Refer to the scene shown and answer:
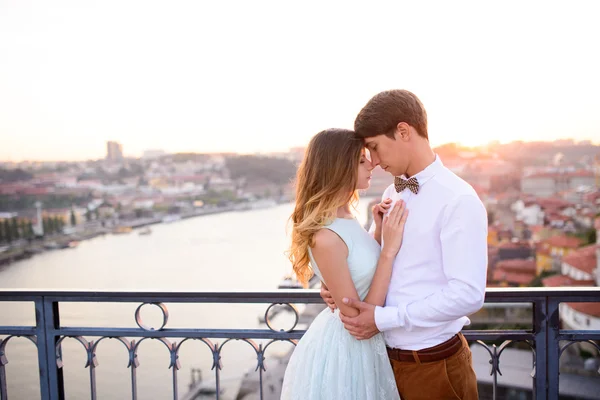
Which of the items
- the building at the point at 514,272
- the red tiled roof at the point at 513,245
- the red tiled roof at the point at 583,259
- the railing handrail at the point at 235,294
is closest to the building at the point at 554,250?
the building at the point at 514,272

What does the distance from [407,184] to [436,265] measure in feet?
0.82

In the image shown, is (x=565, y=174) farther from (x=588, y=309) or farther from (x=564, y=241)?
(x=588, y=309)

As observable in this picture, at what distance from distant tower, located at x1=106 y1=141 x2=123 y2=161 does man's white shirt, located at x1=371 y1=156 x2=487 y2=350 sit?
134 ft

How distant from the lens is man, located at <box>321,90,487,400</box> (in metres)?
1.23

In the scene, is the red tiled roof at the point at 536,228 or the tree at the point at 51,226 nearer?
the tree at the point at 51,226

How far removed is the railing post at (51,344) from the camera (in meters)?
1.98

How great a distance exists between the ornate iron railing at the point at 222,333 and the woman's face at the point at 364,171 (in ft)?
1.73

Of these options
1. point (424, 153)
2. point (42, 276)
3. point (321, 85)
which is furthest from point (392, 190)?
point (321, 85)

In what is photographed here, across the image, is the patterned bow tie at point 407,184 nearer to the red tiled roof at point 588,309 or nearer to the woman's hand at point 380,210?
the woman's hand at point 380,210

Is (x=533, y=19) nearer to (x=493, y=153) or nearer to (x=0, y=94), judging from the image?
(x=493, y=153)

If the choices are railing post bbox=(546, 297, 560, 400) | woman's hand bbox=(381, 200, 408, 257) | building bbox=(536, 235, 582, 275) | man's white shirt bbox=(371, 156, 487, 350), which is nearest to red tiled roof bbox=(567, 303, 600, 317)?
building bbox=(536, 235, 582, 275)

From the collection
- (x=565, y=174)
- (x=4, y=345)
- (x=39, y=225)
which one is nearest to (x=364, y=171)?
(x=4, y=345)

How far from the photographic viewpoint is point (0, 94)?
1353 inches

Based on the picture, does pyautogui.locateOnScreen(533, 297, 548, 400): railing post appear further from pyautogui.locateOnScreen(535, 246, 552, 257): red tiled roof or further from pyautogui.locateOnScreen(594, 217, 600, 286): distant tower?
pyautogui.locateOnScreen(535, 246, 552, 257): red tiled roof
